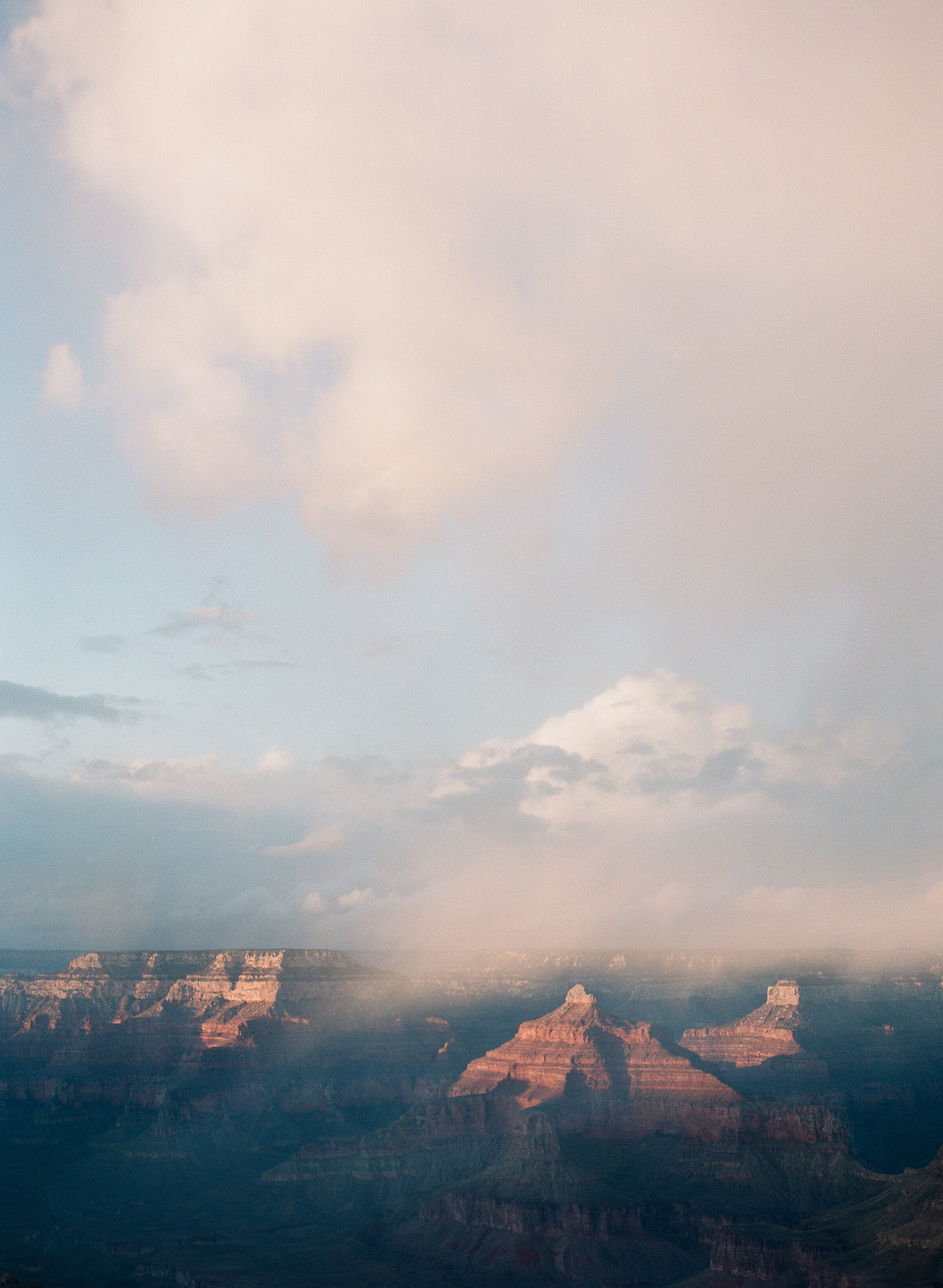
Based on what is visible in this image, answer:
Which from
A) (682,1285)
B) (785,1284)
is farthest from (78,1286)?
(785,1284)

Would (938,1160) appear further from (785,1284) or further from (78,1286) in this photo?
(78,1286)

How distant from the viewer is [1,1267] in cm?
19162

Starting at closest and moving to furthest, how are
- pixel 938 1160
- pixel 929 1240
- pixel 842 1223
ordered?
pixel 929 1240 → pixel 938 1160 → pixel 842 1223

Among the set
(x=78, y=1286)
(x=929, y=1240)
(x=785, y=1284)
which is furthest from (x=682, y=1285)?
(x=78, y=1286)

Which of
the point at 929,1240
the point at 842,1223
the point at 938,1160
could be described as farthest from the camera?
the point at 842,1223

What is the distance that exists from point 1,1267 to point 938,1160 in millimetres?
140206

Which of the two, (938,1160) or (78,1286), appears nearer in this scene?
(938,1160)

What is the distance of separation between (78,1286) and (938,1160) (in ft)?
437

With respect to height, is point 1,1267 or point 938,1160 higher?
point 938,1160

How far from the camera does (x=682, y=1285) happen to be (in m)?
194

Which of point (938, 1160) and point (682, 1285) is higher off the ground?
point (938, 1160)

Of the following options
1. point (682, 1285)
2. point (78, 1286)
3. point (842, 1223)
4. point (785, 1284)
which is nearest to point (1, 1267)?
point (78, 1286)

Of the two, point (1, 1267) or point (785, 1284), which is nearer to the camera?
point (785, 1284)

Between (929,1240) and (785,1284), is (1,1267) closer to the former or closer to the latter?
(785,1284)
